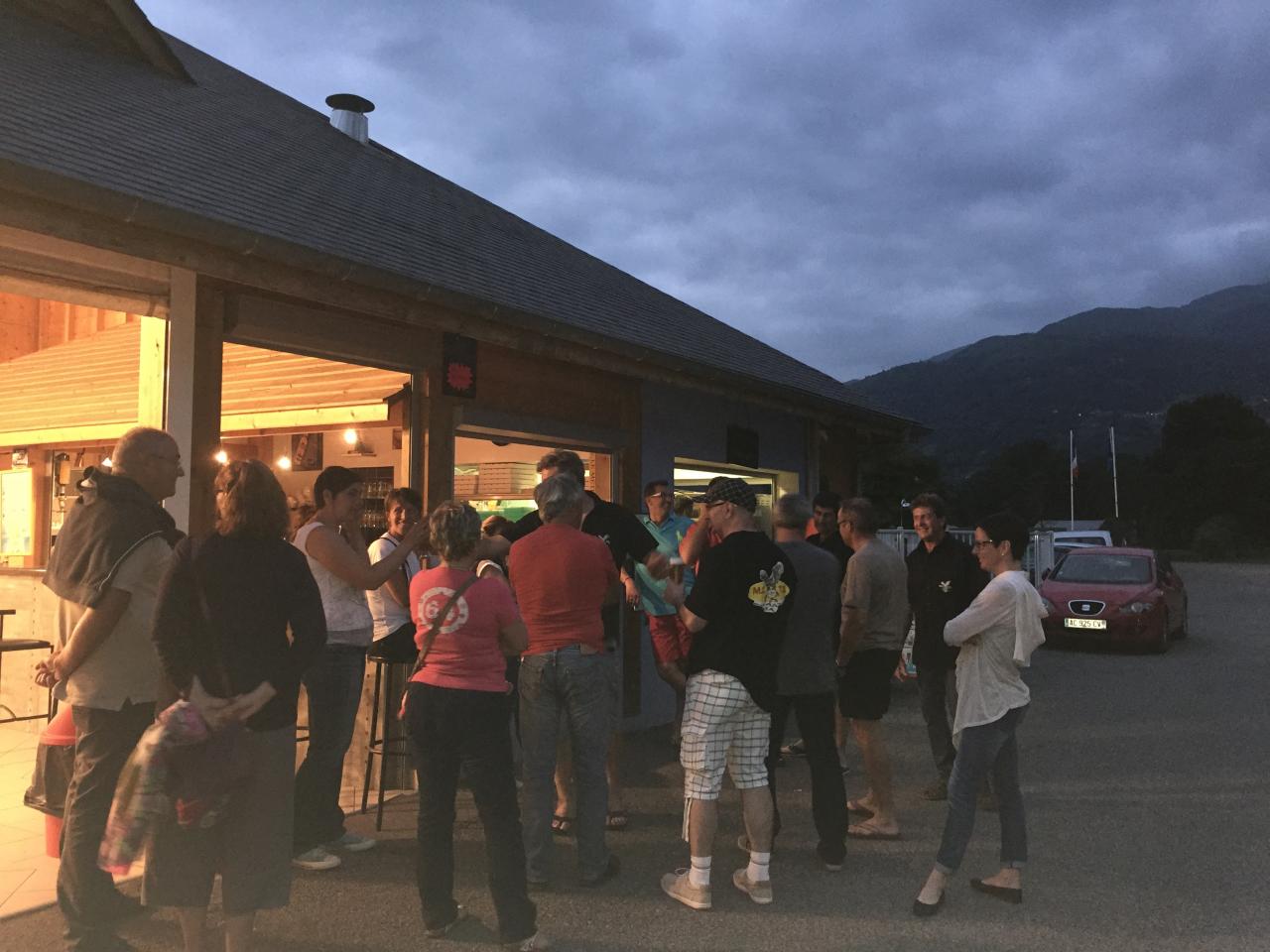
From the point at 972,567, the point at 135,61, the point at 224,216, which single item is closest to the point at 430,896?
the point at 224,216

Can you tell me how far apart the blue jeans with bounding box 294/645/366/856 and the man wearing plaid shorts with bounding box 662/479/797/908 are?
173 centimetres

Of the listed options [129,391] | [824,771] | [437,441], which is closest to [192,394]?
[437,441]

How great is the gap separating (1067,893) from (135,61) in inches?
354

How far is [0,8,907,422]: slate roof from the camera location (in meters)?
Result: 5.02

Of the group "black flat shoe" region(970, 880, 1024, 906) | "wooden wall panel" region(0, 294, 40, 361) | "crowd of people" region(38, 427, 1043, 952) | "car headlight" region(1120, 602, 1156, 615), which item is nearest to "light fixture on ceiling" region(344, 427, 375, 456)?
"crowd of people" region(38, 427, 1043, 952)

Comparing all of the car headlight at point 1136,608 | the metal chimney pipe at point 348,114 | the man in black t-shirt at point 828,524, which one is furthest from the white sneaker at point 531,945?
the car headlight at point 1136,608

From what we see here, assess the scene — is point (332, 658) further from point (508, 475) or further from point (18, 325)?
point (18, 325)

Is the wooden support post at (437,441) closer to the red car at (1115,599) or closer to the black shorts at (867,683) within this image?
the black shorts at (867,683)

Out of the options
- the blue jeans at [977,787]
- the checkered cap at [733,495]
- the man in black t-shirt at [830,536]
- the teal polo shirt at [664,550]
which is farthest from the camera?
the man in black t-shirt at [830,536]

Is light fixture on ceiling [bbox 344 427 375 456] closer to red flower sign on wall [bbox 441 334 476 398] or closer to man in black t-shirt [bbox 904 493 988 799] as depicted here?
red flower sign on wall [bbox 441 334 476 398]

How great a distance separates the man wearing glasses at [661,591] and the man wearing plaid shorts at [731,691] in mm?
1473

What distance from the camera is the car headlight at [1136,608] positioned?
46.5 feet

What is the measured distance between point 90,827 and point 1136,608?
1421 centimetres

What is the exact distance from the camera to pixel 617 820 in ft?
18.0
